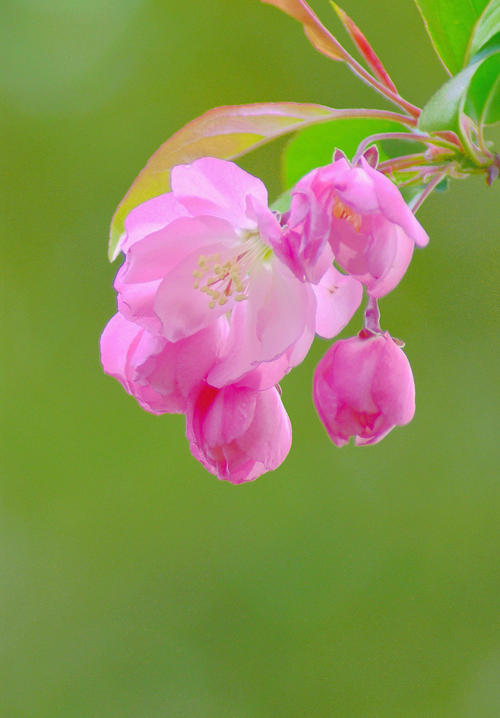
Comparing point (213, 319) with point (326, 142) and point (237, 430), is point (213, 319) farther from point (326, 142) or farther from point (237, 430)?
point (326, 142)

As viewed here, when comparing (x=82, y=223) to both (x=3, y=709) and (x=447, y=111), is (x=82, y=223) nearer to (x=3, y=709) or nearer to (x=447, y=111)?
(x=3, y=709)

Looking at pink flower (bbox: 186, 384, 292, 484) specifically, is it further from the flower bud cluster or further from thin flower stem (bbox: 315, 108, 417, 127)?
thin flower stem (bbox: 315, 108, 417, 127)

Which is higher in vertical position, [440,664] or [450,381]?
[450,381]

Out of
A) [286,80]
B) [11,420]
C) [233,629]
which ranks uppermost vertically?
[286,80]

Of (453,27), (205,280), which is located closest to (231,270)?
(205,280)

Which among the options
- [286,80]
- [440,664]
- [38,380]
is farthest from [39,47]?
[440,664]

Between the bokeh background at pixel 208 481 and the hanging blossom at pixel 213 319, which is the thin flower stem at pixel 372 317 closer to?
the hanging blossom at pixel 213 319

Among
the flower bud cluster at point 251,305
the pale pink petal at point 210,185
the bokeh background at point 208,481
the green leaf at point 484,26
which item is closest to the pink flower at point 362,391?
the flower bud cluster at point 251,305
